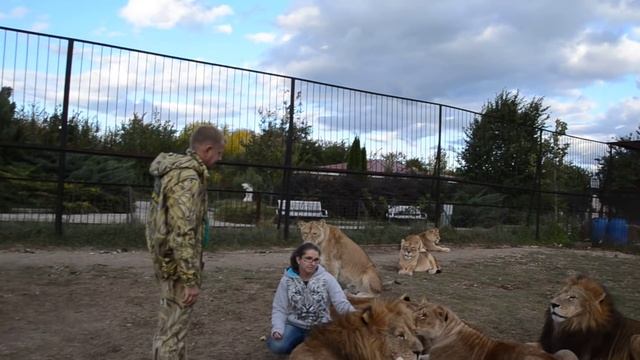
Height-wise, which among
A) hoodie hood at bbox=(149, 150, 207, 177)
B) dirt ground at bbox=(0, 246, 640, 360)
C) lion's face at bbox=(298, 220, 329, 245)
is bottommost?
dirt ground at bbox=(0, 246, 640, 360)

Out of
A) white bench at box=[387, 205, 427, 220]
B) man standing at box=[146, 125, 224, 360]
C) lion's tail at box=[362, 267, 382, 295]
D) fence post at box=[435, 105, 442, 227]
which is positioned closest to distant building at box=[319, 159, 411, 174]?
fence post at box=[435, 105, 442, 227]

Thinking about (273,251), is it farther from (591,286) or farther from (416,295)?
(591,286)

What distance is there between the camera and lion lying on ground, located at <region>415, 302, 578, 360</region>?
15.2 feet

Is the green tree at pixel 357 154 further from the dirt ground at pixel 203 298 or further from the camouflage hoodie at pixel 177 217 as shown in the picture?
the camouflage hoodie at pixel 177 217

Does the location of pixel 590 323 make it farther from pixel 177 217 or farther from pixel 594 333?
pixel 177 217

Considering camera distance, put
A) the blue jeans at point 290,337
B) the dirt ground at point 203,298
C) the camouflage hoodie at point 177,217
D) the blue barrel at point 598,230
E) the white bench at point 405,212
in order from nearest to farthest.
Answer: the camouflage hoodie at point 177,217, the blue jeans at point 290,337, the dirt ground at point 203,298, the white bench at point 405,212, the blue barrel at point 598,230

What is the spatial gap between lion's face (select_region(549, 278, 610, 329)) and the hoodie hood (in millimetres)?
3183

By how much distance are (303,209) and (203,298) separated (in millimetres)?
6282

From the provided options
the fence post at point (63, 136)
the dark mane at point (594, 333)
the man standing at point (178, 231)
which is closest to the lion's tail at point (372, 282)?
the dark mane at point (594, 333)

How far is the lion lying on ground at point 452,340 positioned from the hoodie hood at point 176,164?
206cm

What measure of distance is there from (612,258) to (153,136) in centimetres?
1162

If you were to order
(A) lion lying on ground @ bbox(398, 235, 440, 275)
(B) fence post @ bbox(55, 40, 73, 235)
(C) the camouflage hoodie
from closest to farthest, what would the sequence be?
1. (C) the camouflage hoodie
2. (B) fence post @ bbox(55, 40, 73, 235)
3. (A) lion lying on ground @ bbox(398, 235, 440, 275)

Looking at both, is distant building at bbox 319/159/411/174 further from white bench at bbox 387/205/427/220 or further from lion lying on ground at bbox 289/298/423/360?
lion lying on ground at bbox 289/298/423/360

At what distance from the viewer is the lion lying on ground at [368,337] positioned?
13.4 ft
